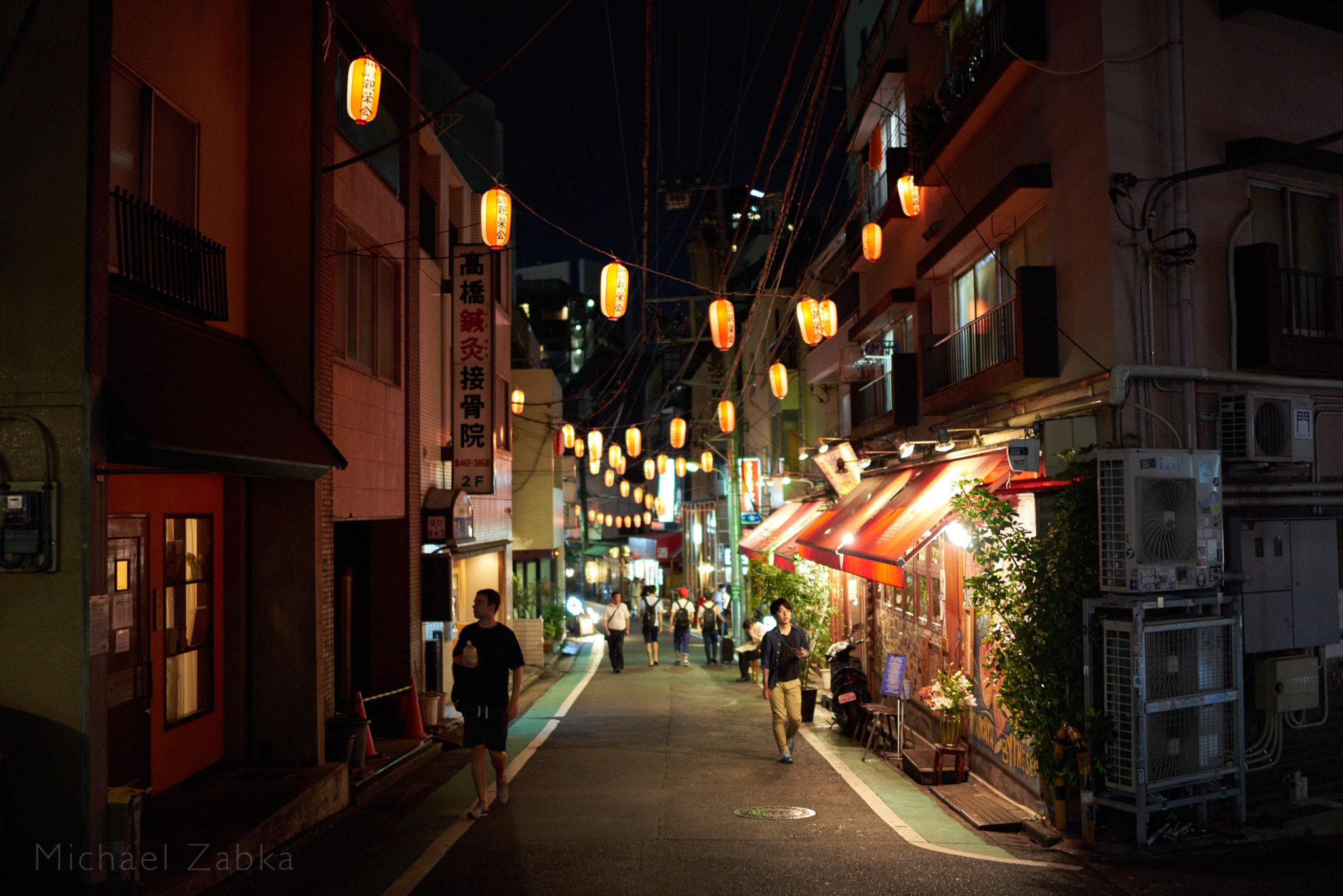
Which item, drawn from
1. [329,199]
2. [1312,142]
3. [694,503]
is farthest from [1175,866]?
[694,503]

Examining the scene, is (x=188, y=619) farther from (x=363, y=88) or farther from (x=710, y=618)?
(x=710, y=618)

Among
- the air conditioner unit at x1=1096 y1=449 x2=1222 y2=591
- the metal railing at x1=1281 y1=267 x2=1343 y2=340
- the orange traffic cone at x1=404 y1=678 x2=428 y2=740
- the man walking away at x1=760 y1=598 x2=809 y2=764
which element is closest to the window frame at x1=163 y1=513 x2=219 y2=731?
the orange traffic cone at x1=404 y1=678 x2=428 y2=740

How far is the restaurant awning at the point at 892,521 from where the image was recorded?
35.2ft

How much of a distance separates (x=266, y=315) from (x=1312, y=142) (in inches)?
414

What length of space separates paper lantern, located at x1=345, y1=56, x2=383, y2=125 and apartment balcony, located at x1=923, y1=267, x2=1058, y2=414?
25.9 feet

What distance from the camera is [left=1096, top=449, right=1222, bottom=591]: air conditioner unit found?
8398mm

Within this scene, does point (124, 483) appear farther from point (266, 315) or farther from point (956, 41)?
point (956, 41)

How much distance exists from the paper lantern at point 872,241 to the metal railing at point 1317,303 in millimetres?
7002

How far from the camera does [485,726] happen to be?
9000 millimetres

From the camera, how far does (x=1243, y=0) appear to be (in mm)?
9578

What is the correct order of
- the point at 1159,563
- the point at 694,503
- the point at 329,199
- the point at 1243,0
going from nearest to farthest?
the point at 1159,563 < the point at 1243,0 < the point at 329,199 < the point at 694,503

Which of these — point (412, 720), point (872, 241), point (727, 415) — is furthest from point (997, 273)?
point (727, 415)

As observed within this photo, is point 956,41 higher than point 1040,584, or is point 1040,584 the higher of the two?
point 956,41

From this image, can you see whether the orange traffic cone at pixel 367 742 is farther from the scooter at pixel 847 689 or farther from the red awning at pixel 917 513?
the scooter at pixel 847 689
